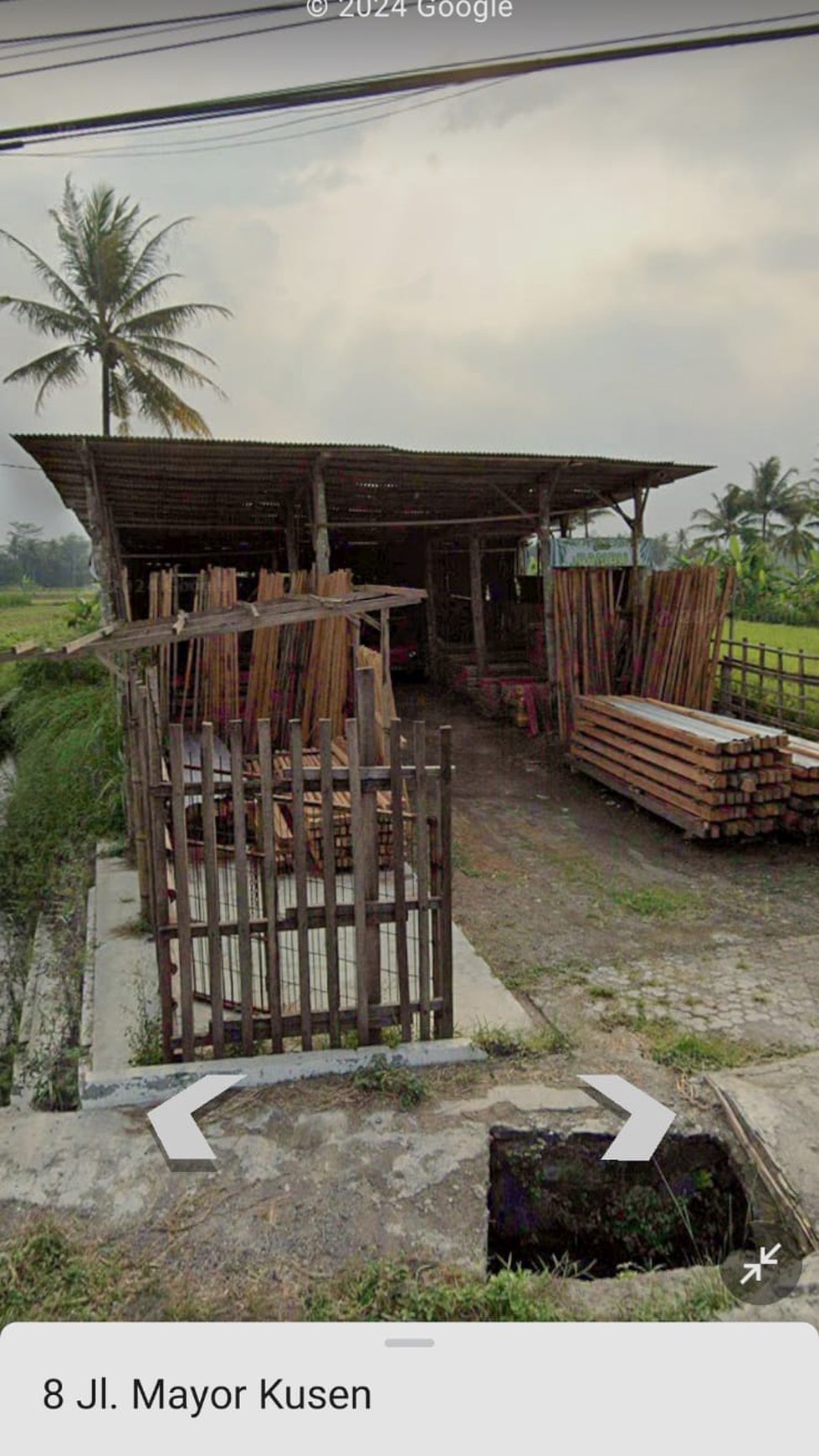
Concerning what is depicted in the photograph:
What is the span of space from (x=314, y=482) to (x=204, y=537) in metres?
6.59

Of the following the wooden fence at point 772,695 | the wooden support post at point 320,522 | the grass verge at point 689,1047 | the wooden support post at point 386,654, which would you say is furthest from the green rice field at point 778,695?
the grass verge at point 689,1047

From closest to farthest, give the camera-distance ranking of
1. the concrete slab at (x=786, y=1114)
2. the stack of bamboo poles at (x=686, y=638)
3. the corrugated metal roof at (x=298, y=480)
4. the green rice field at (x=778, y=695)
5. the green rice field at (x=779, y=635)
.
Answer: the concrete slab at (x=786, y=1114) → the corrugated metal roof at (x=298, y=480) → the green rice field at (x=778, y=695) → the stack of bamboo poles at (x=686, y=638) → the green rice field at (x=779, y=635)

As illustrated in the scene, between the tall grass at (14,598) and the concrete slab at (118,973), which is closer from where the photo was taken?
the concrete slab at (118,973)

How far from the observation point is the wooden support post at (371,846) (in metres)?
3.53

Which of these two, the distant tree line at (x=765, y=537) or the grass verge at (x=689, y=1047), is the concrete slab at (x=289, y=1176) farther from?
the distant tree line at (x=765, y=537)

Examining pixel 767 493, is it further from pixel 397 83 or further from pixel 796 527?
pixel 397 83

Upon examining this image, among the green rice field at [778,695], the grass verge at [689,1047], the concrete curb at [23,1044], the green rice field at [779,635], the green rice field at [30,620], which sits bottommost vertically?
the concrete curb at [23,1044]

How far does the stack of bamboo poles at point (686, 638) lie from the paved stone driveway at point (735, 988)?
6.12m

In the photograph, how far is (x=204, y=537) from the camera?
1658 cm

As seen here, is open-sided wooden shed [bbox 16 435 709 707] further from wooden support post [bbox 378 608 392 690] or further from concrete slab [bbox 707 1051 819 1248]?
concrete slab [bbox 707 1051 819 1248]

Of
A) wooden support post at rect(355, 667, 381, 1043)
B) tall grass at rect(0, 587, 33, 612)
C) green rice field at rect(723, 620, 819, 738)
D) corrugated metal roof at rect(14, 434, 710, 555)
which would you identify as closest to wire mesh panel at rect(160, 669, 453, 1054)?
wooden support post at rect(355, 667, 381, 1043)

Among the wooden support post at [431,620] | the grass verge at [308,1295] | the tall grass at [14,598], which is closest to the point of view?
the grass verge at [308,1295]
